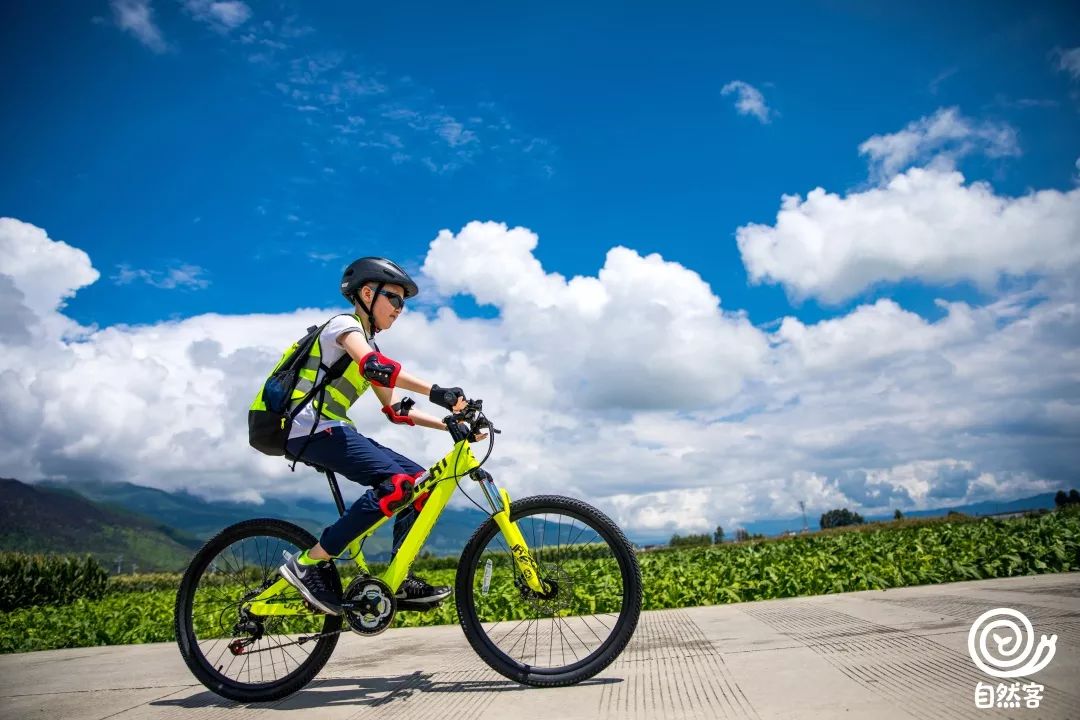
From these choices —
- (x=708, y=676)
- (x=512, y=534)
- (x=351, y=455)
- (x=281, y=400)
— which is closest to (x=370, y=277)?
(x=281, y=400)

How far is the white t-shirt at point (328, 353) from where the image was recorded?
3.93 meters

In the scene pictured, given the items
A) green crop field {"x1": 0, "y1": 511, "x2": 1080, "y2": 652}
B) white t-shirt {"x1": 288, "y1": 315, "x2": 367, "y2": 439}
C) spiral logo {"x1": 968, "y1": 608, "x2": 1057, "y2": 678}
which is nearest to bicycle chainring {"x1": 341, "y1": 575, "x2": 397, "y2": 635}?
white t-shirt {"x1": 288, "y1": 315, "x2": 367, "y2": 439}

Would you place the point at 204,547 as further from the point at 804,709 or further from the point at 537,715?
the point at 804,709

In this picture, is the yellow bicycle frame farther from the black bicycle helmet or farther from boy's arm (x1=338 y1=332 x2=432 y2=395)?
the black bicycle helmet

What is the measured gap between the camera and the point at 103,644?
28.2 feet

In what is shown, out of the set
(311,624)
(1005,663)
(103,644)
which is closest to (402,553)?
(1005,663)

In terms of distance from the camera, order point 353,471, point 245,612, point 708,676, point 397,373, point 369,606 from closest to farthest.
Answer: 1. point 708,676
2. point 397,373
3. point 369,606
4. point 353,471
5. point 245,612

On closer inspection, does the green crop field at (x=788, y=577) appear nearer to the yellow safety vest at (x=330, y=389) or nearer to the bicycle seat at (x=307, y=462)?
the bicycle seat at (x=307, y=462)

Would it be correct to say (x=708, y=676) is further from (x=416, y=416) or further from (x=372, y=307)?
(x=372, y=307)

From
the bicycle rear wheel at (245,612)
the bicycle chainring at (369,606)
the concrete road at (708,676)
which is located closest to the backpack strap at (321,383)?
the bicycle rear wheel at (245,612)

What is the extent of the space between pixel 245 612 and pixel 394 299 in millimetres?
2157

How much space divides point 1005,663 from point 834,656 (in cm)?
78

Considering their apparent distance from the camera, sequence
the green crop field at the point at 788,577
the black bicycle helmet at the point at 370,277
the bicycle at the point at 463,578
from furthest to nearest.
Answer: the green crop field at the point at 788,577, the black bicycle helmet at the point at 370,277, the bicycle at the point at 463,578

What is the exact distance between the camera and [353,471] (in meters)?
3.95
